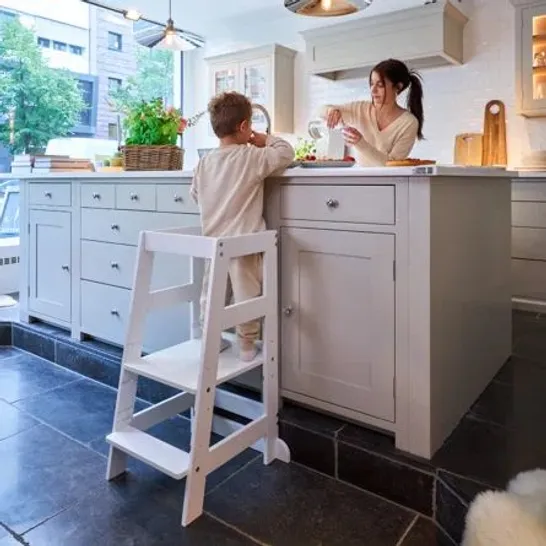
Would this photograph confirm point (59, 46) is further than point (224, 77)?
No

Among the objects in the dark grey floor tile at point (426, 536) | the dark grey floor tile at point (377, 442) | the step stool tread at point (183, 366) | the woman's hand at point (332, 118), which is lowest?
the dark grey floor tile at point (426, 536)

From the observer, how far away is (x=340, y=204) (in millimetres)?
1801

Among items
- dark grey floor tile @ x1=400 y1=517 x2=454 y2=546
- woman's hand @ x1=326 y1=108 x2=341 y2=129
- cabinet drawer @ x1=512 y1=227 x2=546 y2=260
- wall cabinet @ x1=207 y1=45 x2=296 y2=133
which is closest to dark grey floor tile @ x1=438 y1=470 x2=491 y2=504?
dark grey floor tile @ x1=400 y1=517 x2=454 y2=546

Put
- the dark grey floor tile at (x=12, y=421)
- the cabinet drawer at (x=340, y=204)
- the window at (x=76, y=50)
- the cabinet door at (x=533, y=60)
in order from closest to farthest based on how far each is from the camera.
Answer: the cabinet drawer at (x=340, y=204), the dark grey floor tile at (x=12, y=421), the cabinet door at (x=533, y=60), the window at (x=76, y=50)

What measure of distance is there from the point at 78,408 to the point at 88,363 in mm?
390

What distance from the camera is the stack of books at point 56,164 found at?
120 inches

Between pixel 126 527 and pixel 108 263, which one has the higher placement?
pixel 108 263

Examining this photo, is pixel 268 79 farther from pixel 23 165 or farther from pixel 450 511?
pixel 450 511

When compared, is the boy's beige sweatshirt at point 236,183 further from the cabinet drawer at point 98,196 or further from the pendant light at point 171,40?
the pendant light at point 171,40

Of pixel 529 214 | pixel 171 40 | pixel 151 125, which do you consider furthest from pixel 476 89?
pixel 151 125

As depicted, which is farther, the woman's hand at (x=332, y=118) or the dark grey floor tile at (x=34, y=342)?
the dark grey floor tile at (x=34, y=342)

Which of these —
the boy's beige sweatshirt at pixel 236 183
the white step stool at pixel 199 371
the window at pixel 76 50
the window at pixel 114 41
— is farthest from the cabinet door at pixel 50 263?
the window at pixel 114 41

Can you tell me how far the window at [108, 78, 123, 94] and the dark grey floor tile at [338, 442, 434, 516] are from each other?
4.43m

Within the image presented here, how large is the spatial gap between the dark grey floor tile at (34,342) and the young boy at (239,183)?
5.02 feet
